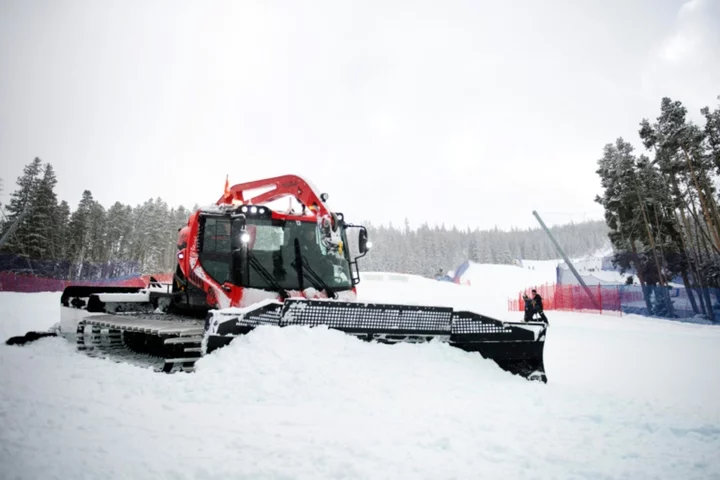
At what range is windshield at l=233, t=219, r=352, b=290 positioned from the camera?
630cm

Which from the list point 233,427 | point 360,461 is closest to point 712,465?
point 360,461

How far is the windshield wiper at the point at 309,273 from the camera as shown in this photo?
6512 mm

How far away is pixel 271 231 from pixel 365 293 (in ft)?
92.8

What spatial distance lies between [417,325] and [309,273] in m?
2.22

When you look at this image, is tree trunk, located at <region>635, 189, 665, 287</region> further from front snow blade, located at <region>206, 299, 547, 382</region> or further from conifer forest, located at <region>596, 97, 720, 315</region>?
front snow blade, located at <region>206, 299, 547, 382</region>

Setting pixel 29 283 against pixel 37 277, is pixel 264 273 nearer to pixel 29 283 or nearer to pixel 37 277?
pixel 29 283

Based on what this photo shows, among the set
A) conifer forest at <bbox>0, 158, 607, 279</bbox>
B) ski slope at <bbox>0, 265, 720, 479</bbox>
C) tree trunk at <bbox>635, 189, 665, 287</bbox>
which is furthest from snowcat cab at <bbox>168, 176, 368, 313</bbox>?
tree trunk at <bbox>635, 189, 665, 287</bbox>

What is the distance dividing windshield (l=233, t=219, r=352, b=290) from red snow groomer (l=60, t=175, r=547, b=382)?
0.6 inches

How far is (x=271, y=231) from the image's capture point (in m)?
6.61

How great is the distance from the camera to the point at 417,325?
16.6 ft

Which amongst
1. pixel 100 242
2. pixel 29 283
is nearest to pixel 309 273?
pixel 29 283

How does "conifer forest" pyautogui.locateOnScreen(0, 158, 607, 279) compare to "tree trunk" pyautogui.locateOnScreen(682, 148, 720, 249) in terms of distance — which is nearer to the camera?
"tree trunk" pyautogui.locateOnScreen(682, 148, 720, 249)

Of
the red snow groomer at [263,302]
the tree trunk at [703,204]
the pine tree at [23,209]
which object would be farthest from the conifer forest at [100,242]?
the tree trunk at [703,204]

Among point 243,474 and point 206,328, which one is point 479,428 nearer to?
point 243,474
